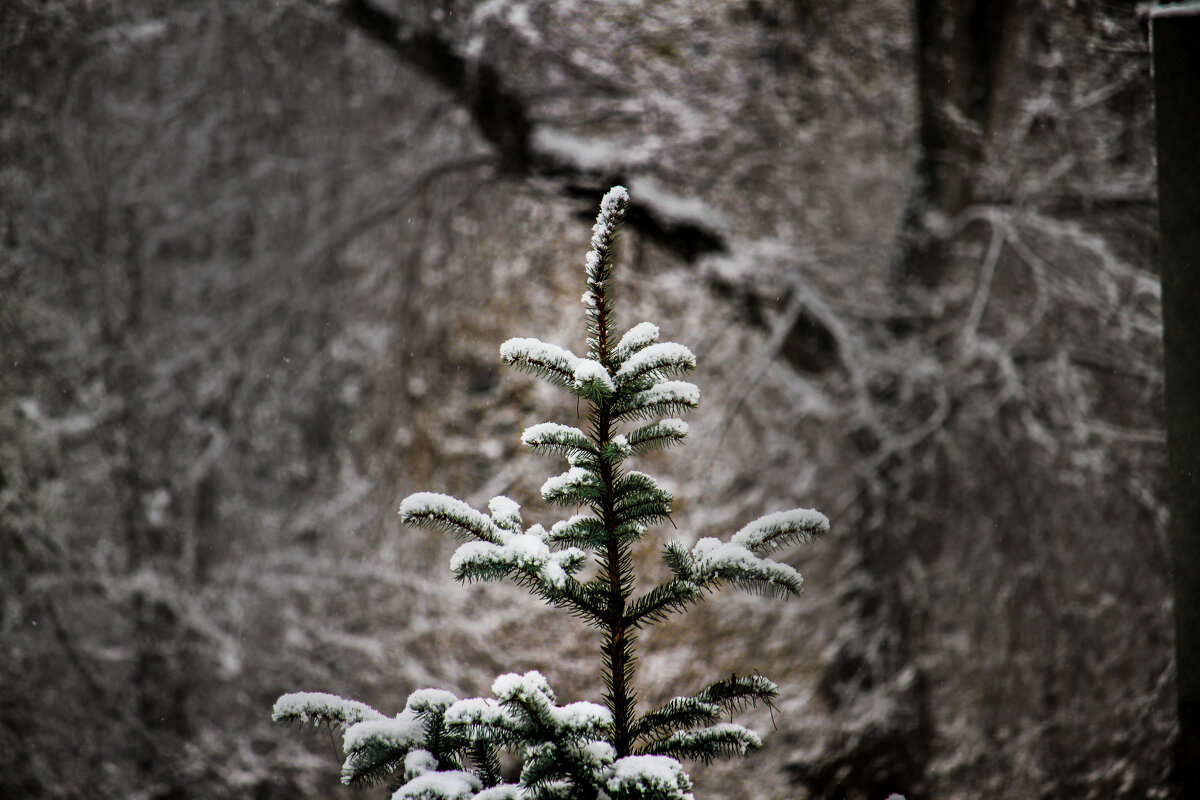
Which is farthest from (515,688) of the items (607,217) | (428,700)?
(607,217)

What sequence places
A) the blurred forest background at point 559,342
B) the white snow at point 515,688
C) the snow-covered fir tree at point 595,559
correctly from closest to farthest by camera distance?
the white snow at point 515,688, the snow-covered fir tree at point 595,559, the blurred forest background at point 559,342

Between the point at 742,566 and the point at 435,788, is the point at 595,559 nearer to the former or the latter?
the point at 742,566

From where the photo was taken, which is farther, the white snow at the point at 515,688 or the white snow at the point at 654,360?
the white snow at the point at 654,360

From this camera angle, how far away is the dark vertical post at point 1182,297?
191 cm

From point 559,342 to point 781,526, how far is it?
1058 mm

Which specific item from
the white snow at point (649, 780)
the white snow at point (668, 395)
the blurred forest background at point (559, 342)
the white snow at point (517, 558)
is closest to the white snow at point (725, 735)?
the white snow at point (649, 780)

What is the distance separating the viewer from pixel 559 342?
184 cm

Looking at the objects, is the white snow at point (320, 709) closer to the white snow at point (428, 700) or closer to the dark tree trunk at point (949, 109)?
the white snow at point (428, 700)

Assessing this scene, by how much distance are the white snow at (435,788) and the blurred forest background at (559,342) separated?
1080mm

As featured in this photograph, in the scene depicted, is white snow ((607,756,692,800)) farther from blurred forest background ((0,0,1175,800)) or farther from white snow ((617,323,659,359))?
blurred forest background ((0,0,1175,800))

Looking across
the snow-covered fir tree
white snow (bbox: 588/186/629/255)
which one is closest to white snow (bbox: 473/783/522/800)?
the snow-covered fir tree

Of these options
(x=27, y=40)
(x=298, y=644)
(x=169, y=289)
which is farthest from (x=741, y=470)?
(x=27, y=40)

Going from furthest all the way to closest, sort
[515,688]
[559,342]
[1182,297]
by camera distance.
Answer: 1. [1182,297]
2. [559,342]
3. [515,688]

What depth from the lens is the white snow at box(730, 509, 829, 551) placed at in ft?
2.78
